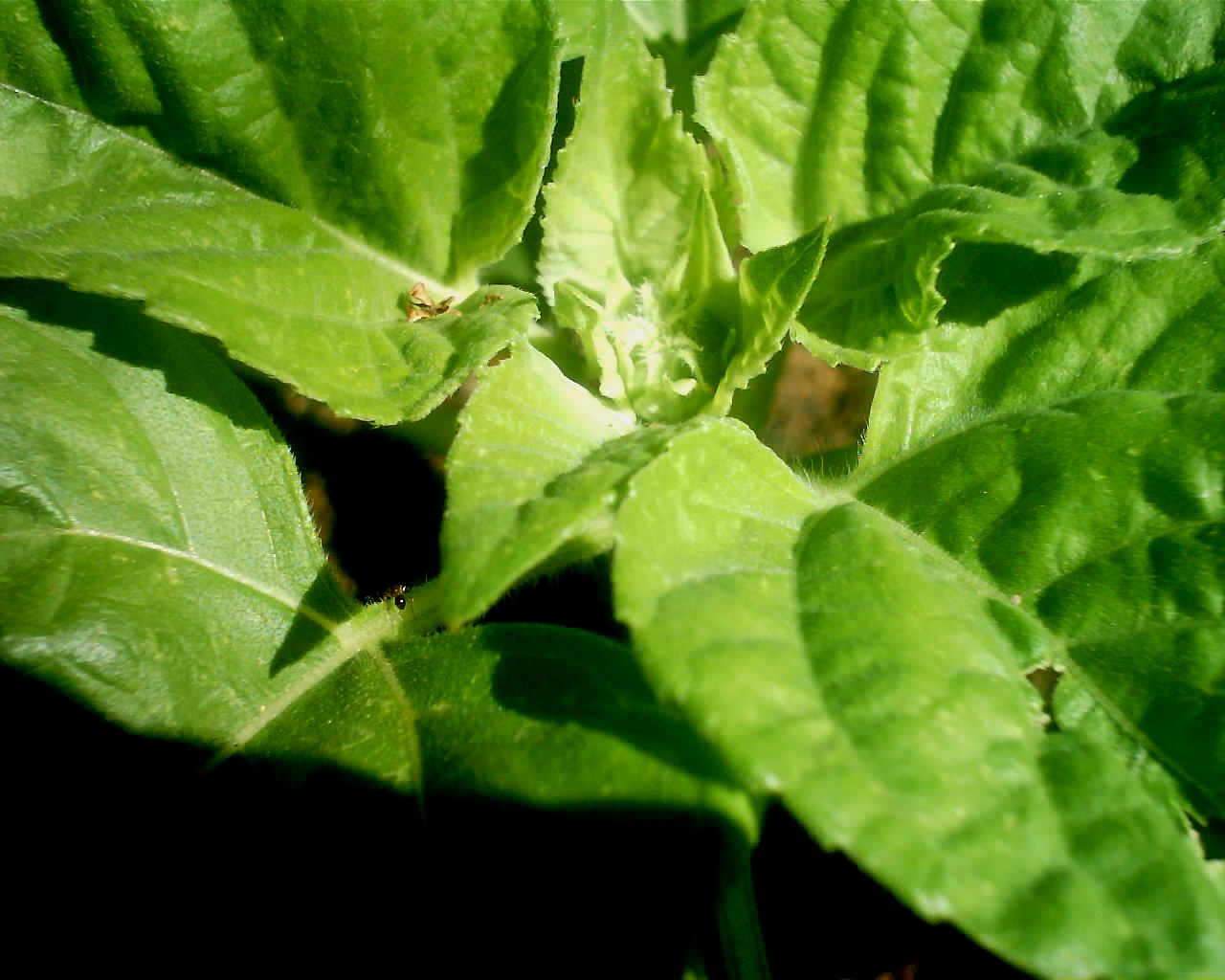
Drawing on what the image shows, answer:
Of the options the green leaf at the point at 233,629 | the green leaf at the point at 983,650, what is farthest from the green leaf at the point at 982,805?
the green leaf at the point at 233,629

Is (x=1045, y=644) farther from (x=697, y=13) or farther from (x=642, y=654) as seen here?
(x=697, y=13)

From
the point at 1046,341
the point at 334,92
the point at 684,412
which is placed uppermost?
the point at 334,92

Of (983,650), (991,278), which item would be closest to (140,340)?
(983,650)

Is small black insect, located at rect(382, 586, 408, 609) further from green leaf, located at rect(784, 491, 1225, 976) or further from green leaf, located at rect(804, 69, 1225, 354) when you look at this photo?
green leaf, located at rect(804, 69, 1225, 354)

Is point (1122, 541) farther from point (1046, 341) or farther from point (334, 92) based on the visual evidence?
point (334, 92)

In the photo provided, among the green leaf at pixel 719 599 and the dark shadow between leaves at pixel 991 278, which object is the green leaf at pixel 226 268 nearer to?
the green leaf at pixel 719 599

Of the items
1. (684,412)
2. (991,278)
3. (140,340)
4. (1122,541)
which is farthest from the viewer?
(684,412)
